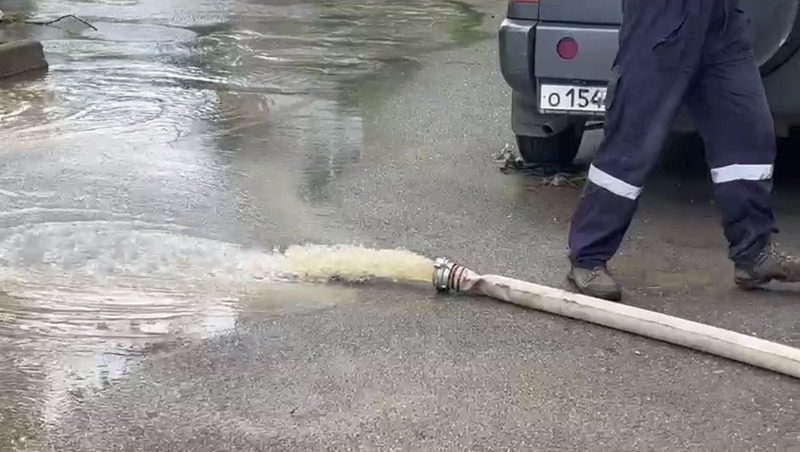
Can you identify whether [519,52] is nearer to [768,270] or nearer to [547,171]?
[547,171]

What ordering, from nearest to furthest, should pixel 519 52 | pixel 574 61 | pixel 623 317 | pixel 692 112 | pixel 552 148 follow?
pixel 623 317 < pixel 692 112 < pixel 574 61 < pixel 519 52 < pixel 552 148

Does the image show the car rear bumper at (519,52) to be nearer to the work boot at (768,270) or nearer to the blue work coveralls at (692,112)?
the blue work coveralls at (692,112)

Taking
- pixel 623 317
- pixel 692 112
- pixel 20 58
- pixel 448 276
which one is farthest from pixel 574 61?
pixel 20 58

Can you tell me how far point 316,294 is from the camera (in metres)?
4.10

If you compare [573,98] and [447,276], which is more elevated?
[573,98]

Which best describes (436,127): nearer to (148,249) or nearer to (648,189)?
(648,189)

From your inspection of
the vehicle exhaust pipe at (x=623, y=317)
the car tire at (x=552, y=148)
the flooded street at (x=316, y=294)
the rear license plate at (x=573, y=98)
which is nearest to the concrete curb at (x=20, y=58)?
the flooded street at (x=316, y=294)

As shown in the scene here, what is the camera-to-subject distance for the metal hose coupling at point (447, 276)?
4055 millimetres

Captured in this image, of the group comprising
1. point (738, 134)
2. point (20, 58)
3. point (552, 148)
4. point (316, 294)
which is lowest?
point (20, 58)

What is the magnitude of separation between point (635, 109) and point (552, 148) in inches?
72.5

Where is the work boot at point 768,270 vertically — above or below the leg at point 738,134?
below

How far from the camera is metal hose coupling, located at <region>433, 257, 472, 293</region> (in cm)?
405

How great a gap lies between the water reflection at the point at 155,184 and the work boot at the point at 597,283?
33.8 inches

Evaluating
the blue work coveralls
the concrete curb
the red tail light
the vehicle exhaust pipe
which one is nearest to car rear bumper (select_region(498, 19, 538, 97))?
the red tail light
